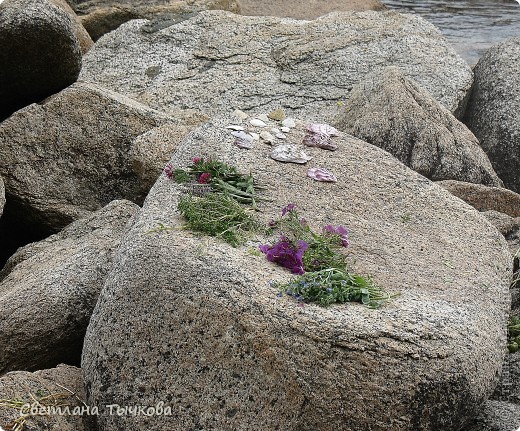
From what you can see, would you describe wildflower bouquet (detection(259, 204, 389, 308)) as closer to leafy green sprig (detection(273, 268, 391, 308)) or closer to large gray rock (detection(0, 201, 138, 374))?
leafy green sprig (detection(273, 268, 391, 308))

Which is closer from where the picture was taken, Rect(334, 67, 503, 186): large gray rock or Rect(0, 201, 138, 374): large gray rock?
Rect(0, 201, 138, 374): large gray rock

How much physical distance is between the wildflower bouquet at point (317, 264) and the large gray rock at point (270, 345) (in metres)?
0.07

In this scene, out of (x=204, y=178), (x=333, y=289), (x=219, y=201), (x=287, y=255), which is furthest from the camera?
(x=204, y=178)

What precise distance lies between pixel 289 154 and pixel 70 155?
2358mm

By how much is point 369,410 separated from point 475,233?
1813 millimetres

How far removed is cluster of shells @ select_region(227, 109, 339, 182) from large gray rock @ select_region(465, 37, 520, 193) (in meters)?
3.03

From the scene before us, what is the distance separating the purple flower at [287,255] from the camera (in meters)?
4.81

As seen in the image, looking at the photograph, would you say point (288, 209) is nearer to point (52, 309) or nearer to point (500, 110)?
point (52, 309)

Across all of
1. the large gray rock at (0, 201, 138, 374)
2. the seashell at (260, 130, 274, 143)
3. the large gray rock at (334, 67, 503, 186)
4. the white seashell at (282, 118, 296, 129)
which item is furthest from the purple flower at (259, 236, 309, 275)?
the large gray rock at (334, 67, 503, 186)

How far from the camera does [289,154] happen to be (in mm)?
6129

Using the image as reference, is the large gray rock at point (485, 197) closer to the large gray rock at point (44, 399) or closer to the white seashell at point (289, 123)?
the white seashell at point (289, 123)

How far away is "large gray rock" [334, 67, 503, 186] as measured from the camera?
779cm

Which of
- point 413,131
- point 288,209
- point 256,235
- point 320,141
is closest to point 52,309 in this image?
point 256,235

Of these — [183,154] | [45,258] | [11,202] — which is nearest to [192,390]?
[183,154]
